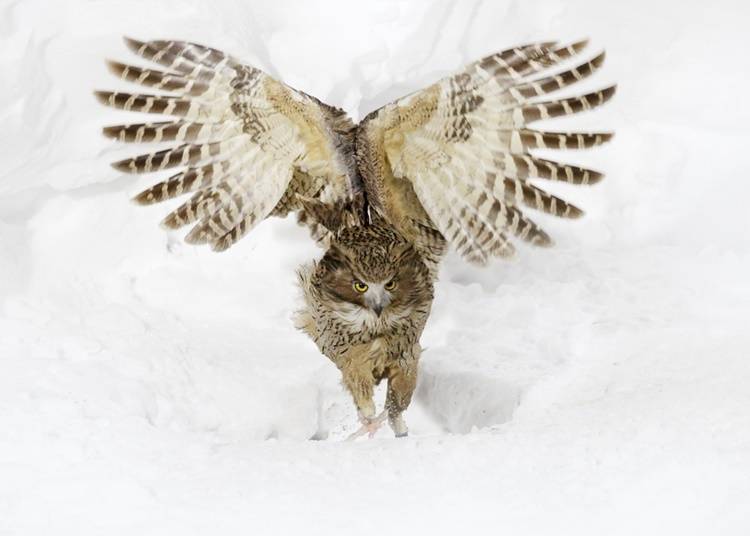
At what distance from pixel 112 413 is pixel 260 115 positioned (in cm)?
126

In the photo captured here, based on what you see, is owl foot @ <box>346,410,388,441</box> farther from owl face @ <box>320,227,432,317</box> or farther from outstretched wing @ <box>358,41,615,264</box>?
outstretched wing @ <box>358,41,615,264</box>

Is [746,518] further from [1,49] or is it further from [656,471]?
[1,49]

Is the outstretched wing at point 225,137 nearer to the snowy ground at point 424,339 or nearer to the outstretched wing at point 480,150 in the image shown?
the outstretched wing at point 480,150

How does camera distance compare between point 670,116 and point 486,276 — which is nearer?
point 486,276

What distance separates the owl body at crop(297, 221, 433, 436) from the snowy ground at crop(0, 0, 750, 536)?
0.43m

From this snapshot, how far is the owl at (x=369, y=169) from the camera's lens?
4.56 meters

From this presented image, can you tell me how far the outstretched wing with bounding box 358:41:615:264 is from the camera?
14.8 ft

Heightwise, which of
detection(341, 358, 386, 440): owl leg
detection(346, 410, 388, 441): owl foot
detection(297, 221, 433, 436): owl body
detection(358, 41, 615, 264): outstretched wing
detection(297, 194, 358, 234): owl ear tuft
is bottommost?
detection(346, 410, 388, 441): owl foot

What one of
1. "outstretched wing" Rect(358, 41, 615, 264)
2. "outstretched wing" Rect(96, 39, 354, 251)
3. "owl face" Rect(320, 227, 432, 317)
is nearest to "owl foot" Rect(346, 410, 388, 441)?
"owl face" Rect(320, 227, 432, 317)

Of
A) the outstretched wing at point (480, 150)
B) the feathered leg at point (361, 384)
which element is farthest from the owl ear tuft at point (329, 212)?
the feathered leg at point (361, 384)

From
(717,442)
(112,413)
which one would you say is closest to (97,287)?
(112,413)

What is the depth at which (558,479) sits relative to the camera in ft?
12.9

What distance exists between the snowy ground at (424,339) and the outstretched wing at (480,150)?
79 cm

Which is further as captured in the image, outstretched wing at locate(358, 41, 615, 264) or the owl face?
the owl face
